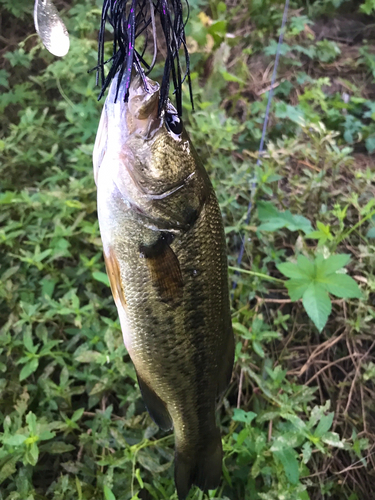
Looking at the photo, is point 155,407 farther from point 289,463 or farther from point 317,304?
point 317,304

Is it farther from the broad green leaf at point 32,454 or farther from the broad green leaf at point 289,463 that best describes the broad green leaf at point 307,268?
the broad green leaf at point 32,454

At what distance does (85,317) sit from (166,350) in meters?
0.98

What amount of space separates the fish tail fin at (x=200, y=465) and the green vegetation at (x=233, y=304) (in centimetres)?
23

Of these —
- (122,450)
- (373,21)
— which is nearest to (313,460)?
(122,450)

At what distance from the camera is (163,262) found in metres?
1.19

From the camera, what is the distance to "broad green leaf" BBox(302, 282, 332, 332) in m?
1.70

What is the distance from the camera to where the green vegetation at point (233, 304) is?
1.76m

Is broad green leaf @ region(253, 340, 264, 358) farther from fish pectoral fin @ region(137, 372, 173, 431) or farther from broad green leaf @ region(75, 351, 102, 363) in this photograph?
broad green leaf @ region(75, 351, 102, 363)

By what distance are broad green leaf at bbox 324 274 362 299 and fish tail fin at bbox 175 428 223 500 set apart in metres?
0.86

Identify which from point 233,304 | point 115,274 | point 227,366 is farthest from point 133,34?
point 233,304

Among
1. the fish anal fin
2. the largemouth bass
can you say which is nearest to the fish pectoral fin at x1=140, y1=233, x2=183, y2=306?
the largemouth bass

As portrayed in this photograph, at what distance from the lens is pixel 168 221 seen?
3.87 feet

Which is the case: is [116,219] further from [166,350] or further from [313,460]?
[313,460]

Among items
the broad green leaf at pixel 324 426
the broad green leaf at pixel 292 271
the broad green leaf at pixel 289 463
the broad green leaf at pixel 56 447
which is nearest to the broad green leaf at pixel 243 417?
the broad green leaf at pixel 289 463
